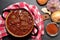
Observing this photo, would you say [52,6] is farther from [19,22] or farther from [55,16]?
[19,22]

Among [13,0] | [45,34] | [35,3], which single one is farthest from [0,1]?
[45,34]

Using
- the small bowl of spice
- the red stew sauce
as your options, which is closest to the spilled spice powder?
the small bowl of spice

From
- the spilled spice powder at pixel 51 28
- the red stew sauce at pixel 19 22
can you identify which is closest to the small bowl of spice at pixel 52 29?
the spilled spice powder at pixel 51 28

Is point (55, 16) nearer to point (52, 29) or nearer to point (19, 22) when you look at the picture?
point (52, 29)

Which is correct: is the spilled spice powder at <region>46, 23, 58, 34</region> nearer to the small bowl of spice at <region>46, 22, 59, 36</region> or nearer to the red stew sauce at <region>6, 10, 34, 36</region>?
the small bowl of spice at <region>46, 22, 59, 36</region>

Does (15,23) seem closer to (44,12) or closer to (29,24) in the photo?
(29,24)

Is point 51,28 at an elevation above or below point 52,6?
below

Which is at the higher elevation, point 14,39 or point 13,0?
point 13,0

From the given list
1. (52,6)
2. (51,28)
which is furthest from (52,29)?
(52,6)
